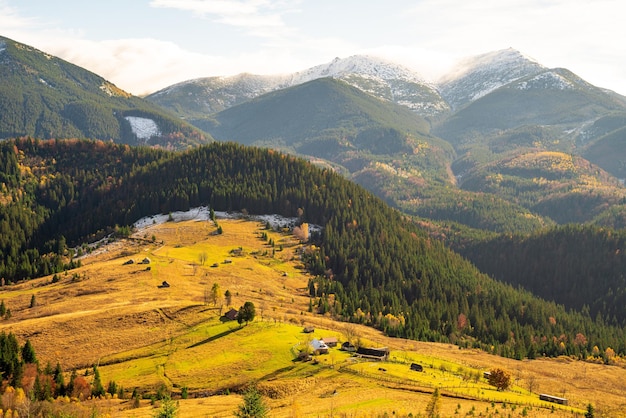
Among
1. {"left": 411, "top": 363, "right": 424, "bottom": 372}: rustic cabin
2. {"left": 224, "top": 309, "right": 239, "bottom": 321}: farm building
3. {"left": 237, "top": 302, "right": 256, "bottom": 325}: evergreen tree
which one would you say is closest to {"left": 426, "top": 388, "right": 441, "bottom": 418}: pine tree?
{"left": 411, "top": 363, "right": 424, "bottom": 372}: rustic cabin

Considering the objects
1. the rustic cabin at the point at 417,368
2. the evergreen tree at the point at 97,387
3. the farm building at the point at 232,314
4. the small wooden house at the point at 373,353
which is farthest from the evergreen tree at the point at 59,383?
the rustic cabin at the point at 417,368

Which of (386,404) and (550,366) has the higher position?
(386,404)

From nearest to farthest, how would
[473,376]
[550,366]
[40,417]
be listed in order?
[40,417], [473,376], [550,366]

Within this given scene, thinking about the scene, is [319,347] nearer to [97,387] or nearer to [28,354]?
[97,387]

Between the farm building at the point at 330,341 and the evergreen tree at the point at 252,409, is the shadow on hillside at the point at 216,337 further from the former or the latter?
the evergreen tree at the point at 252,409

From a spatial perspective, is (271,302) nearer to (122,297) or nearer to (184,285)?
(184,285)

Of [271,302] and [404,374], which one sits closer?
[404,374]

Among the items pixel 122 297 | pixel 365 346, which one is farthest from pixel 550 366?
pixel 122 297

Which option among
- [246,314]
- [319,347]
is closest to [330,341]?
[319,347]
